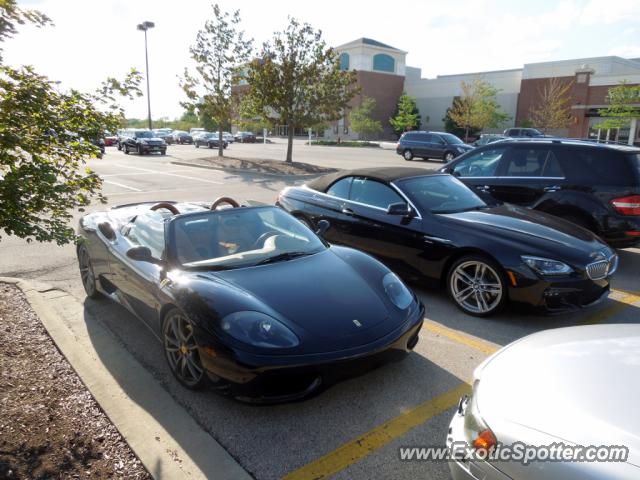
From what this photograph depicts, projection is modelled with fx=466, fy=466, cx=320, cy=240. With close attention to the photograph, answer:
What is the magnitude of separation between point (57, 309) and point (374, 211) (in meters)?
3.67

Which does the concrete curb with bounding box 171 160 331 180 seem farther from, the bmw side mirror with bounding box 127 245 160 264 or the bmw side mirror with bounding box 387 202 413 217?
the bmw side mirror with bounding box 127 245 160 264

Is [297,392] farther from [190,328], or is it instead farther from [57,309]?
[57,309]

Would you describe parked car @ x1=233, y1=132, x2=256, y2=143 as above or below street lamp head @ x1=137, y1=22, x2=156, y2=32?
below

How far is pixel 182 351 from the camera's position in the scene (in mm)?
3389

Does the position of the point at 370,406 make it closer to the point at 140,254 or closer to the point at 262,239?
the point at 262,239

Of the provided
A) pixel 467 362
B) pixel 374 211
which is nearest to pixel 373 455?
pixel 467 362

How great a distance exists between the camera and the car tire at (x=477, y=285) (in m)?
4.59

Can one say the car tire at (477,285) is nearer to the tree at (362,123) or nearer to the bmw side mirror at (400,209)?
the bmw side mirror at (400,209)

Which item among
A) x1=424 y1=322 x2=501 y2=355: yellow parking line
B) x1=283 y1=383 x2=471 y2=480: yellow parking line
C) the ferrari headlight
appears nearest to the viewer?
the ferrari headlight

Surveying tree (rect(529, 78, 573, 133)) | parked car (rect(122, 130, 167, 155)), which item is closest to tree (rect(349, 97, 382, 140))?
tree (rect(529, 78, 573, 133))

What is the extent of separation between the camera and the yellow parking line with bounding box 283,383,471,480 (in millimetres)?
2594

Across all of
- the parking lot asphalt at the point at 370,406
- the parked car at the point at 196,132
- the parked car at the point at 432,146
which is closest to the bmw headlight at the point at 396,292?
the parking lot asphalt at the point at 370,406

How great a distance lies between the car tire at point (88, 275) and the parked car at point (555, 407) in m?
4.17


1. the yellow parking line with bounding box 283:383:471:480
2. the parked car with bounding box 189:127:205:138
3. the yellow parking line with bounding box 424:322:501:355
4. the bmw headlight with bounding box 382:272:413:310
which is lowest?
the yellow parking line with bounding box 283:383:471:480
